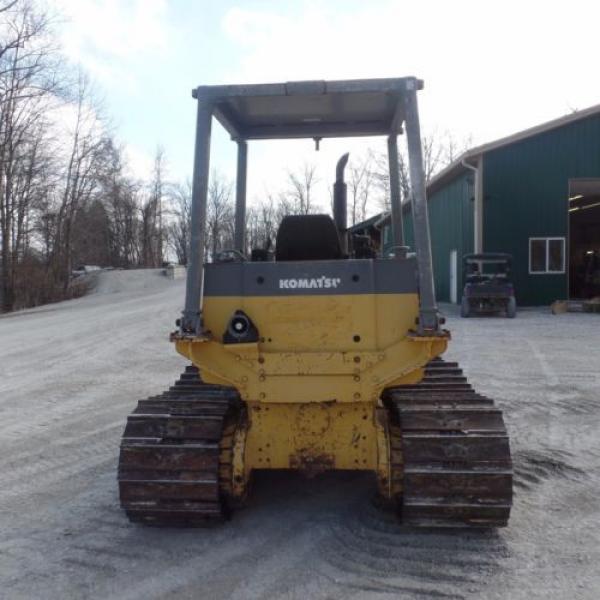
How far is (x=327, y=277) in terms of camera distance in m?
4.08

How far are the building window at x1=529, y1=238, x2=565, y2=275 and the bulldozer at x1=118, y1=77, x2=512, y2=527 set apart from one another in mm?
18006

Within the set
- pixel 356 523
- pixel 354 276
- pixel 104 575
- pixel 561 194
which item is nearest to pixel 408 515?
pixel 356 523

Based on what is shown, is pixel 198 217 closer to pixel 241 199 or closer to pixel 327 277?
pixel 327 277

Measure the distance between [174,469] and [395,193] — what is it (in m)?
2.87

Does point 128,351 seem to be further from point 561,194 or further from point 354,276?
point 561,194

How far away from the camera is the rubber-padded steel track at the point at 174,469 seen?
4117mm

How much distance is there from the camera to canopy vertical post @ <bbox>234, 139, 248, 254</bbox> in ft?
18.6

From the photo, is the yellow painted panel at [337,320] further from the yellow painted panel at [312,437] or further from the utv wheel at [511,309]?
the utv wheel at [511,309]

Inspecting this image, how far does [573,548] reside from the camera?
12.9 ft

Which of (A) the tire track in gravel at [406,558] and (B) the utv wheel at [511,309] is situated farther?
(B) the utv wheel at [511,309]

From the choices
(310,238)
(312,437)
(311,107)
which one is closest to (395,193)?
(311,107)

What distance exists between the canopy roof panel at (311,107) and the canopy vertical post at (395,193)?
147mm

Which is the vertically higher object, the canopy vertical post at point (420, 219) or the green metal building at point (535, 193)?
the green metal building at point (535, 193)

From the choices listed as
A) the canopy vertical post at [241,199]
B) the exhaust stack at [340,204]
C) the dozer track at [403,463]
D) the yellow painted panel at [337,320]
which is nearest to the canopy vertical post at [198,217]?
the yellow painted panel at [337,320]
